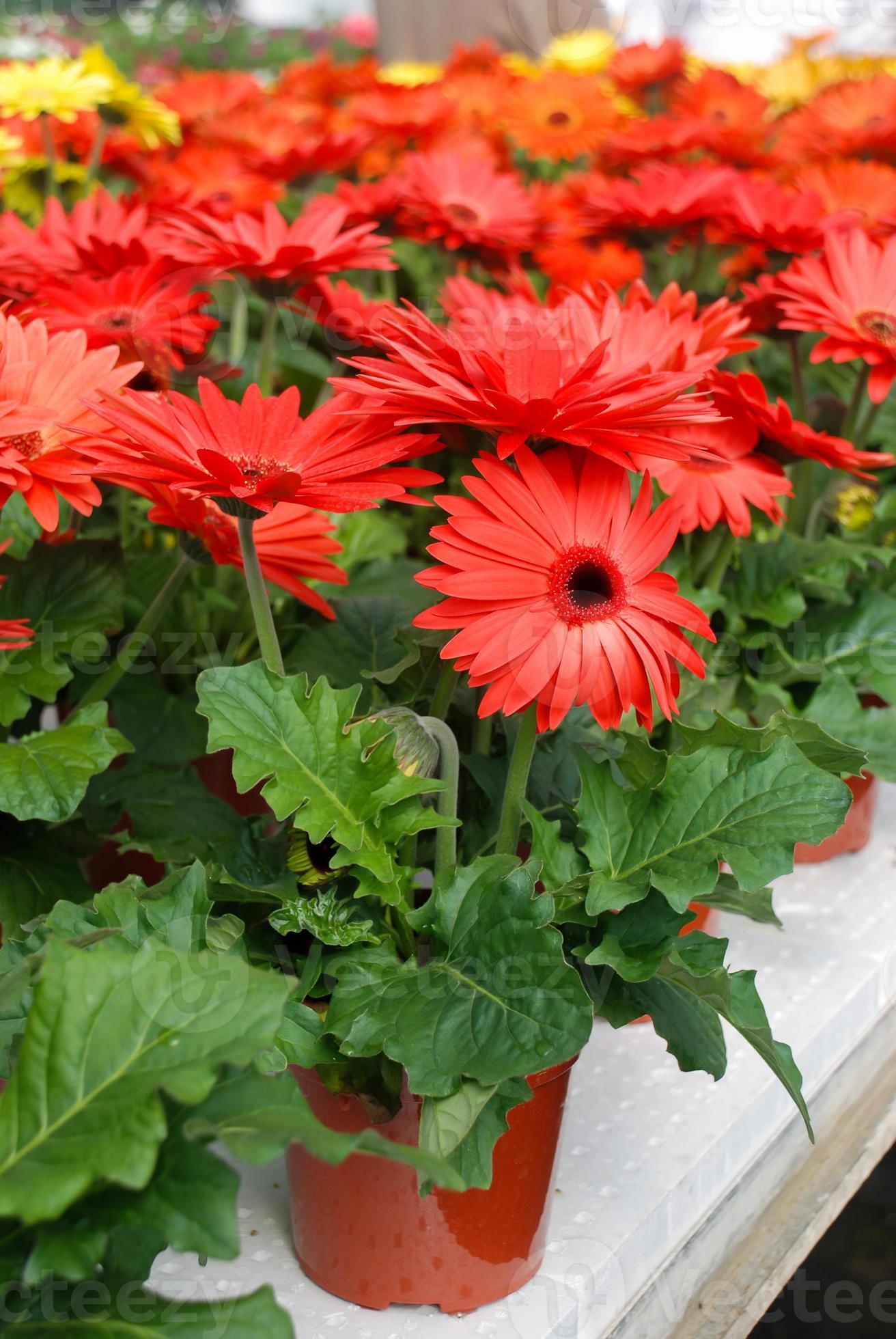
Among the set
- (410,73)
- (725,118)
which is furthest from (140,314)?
(410,73)

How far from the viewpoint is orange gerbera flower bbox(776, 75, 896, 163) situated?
1.51 m

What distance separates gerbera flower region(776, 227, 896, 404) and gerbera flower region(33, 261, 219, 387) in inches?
14.9

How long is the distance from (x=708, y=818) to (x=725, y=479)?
222 mm

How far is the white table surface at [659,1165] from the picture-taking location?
0.63 m

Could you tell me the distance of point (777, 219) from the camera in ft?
3.48

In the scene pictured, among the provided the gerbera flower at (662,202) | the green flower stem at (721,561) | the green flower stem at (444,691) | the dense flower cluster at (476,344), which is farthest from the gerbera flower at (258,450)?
the gerbera flower at (662,202)

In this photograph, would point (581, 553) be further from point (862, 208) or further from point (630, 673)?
point (862, 208)

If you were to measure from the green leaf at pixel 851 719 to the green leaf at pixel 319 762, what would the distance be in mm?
369

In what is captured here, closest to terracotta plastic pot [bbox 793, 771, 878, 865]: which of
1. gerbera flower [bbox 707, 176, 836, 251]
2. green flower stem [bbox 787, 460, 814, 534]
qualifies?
green flower stem [bbox 787, 460, 814, 534]

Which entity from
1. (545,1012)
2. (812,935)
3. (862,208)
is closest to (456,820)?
(545,1012)

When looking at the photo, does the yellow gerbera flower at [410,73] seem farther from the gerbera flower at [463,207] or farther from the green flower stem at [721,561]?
the green flower stem at [721,561]

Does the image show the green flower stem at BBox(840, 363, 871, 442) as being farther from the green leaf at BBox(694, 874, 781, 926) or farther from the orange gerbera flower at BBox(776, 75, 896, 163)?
the orange gerbera flower at BBox(776, 75, 896, 163)

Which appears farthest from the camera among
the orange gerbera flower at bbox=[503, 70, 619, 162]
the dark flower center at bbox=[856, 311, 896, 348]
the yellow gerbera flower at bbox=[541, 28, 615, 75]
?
the yellow gerbera flower at bbox=[541, 28, 615, 75]

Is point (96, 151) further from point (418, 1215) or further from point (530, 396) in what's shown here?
point (418, 1215)
